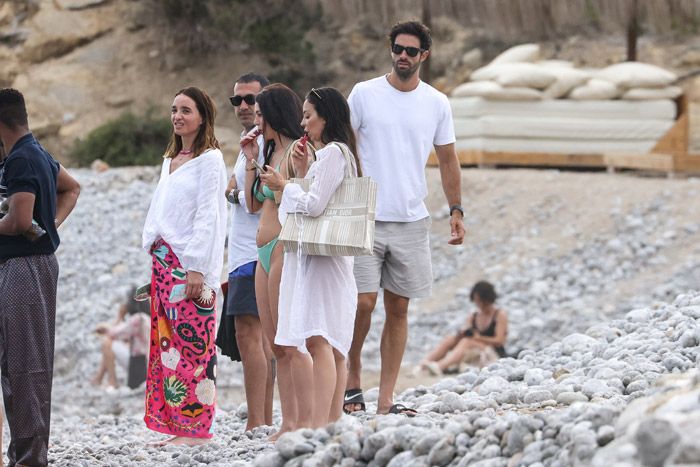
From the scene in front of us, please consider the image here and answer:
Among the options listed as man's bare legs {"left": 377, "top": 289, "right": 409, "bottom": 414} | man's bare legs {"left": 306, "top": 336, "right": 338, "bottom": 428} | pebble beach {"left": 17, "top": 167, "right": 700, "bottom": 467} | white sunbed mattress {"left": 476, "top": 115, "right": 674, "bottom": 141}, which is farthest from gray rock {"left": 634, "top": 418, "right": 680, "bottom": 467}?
white sunbed mattress {"left": 476, "top": 115, "right": 674, "bottom": 141}

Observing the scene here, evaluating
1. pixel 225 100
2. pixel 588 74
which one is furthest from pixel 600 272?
pixel 225 100

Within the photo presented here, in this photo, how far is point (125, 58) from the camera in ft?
109

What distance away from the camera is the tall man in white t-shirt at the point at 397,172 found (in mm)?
6961

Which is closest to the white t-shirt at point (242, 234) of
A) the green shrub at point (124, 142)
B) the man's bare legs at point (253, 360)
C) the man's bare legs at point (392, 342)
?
the man's bare legs at point (253, 360)

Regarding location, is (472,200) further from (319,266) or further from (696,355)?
(319,266)

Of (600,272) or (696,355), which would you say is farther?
(600,272)

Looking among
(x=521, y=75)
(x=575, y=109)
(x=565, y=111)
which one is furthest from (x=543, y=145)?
(x=521, y=75)

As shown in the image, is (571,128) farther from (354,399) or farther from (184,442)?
(184,442)

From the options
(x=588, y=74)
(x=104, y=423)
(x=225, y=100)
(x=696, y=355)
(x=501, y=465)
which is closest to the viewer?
(x=501, y=465)

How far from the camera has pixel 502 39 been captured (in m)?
30.2

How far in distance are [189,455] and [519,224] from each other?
495 inches

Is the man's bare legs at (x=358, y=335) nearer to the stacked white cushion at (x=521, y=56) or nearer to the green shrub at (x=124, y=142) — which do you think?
the stacked white cushion at (x=521, y=56)

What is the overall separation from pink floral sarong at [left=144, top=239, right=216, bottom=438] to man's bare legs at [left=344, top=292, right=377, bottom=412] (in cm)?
76

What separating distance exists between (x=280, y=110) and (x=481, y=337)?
7287 millimetres
